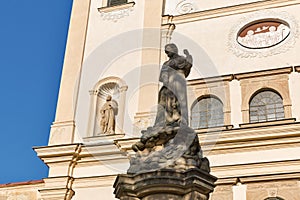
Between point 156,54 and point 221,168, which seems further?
point 156,54

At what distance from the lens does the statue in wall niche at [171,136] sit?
5.79 m

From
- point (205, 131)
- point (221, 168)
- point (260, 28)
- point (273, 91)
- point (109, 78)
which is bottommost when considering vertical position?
point (221, 168)

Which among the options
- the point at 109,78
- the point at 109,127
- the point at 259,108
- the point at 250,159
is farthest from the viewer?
the point at 109,78

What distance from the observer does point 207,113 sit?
13445 mm

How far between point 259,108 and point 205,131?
1.57 meters

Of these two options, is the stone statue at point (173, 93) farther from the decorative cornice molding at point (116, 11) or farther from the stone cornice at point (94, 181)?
the decorative cornice molding at point (116, 11)

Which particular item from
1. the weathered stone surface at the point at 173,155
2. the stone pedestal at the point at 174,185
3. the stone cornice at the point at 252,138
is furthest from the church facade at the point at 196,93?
the stone pedestal at the point at 174,185

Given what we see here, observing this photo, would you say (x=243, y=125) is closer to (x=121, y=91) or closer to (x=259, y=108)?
(x=259, y=108)

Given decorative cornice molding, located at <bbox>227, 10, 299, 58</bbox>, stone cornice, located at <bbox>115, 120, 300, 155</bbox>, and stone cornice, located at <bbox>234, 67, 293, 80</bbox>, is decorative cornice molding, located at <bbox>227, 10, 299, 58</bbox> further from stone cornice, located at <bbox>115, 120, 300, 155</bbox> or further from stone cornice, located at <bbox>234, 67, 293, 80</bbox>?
stone cornice, located at <bbox>115, 120, 300, 155</bbox>

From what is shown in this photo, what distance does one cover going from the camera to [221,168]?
481 inches

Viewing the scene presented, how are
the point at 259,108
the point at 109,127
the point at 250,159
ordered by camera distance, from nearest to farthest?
the point at 250,159 → the point at 259,108 → the point at 109,127

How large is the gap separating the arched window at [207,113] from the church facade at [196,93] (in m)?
0.03

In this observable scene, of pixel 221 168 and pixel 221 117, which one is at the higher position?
pixel 221 117

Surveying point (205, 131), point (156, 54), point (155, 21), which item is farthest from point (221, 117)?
point (155, 21)
